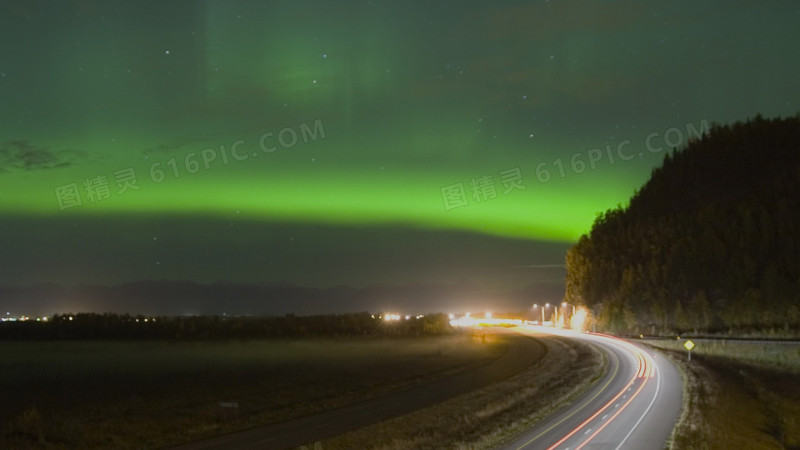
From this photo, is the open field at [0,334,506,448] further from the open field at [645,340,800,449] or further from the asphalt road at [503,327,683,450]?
the open field at [645,340,800,449]

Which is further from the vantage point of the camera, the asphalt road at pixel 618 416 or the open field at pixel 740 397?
the open field at pixel 740 397

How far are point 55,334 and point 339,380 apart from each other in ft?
402

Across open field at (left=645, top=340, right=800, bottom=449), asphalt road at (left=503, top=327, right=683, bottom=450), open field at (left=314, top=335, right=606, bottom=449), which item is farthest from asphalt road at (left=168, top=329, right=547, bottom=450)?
open field at (left=645, top=340, right=800, bottom=449)

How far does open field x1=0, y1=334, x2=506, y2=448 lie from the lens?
39688 mm

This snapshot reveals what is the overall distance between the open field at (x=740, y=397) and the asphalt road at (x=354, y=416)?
15919 mm

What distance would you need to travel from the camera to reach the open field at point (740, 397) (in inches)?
1393

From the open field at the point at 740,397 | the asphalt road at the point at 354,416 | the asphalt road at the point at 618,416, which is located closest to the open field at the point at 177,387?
the asphalt road at the point at 354,416

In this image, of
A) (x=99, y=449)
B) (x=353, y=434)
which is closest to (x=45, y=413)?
(x=99, y=449)

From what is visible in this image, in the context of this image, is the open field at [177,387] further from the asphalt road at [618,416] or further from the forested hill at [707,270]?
the forested hill at [707,270]

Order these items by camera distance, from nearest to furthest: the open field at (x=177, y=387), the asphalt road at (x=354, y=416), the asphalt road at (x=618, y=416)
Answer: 1. the asphalt road at (x=618, y=416)
2. the asphalt road at (x=354, y=416)
3. the open field at (x=177, y=387)

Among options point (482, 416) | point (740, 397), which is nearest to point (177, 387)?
point (482, 416)

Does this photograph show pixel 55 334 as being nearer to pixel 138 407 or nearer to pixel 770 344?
pixel 138 407

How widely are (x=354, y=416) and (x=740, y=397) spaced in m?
24.6

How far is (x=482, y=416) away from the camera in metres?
42.0
